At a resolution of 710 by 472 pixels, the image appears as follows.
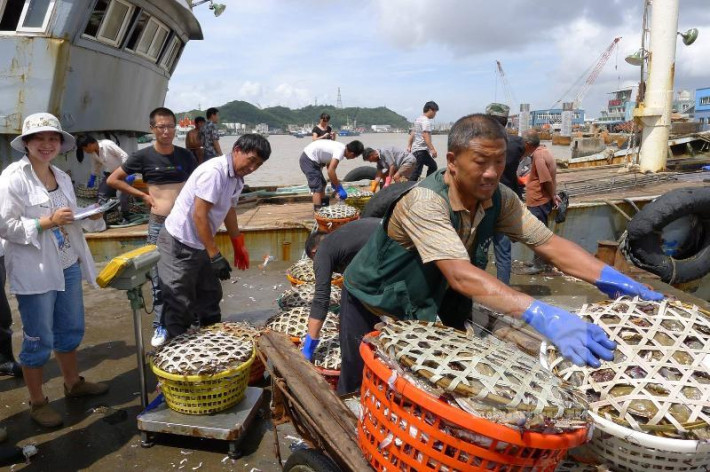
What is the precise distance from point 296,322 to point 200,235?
1.11 m

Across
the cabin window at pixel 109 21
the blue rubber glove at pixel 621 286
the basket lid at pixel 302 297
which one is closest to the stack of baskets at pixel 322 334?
the basket lid at pixel 302 297

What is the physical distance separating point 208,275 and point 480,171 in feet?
9.20

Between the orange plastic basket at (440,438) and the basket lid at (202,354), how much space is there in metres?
1.77

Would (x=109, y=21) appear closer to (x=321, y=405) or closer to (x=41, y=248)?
(x=41, y=248)

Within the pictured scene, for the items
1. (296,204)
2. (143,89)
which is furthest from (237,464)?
(143,89)

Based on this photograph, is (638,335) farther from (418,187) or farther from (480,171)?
(418,187)

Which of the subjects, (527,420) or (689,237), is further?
(689,237)

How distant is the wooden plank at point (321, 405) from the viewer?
1.81 metres

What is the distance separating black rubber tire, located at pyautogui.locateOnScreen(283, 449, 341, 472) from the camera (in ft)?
6.54

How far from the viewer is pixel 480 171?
2.00 meters

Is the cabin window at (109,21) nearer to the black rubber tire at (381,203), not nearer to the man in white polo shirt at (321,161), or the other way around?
the man in white polo shirt at (321,161)

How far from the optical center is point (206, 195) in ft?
12.0

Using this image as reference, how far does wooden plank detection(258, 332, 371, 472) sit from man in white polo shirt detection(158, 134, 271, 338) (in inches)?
54.6

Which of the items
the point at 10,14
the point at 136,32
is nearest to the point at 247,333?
the point at 10,14
